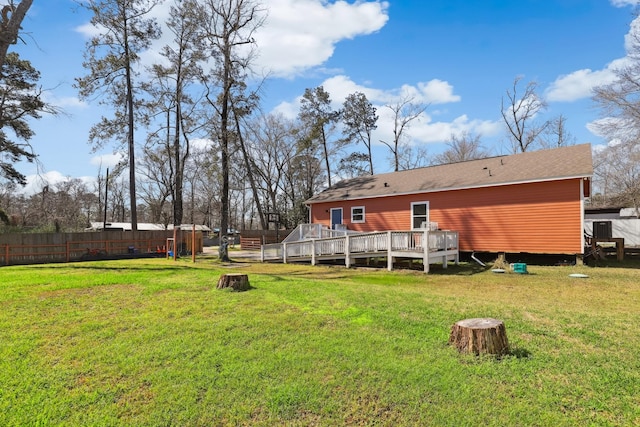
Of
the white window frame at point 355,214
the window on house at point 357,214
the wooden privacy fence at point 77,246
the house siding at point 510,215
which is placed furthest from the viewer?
the window on house at point 357,214

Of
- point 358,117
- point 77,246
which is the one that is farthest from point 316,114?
point 77,246

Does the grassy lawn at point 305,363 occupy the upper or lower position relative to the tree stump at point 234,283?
lower

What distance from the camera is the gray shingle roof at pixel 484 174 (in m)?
12.6

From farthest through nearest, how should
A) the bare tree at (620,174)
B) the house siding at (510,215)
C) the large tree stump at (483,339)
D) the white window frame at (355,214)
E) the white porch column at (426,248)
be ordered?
the bare tree at (620,174) → the white window frame at (355,214) → the house siding at (510,215) → the white porch column at (426,248) → the large tree stump at (483,339)

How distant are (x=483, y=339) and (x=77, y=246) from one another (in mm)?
21723

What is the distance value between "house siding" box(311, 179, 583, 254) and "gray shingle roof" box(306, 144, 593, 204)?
297 millimetres

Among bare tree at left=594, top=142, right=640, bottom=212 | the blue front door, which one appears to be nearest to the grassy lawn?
the blue front door

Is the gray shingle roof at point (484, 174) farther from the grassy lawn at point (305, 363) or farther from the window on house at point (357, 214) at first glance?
the grassy lawn at point (305, 363)

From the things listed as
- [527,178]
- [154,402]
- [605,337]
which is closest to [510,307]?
[605,337]

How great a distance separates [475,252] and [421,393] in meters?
12.8

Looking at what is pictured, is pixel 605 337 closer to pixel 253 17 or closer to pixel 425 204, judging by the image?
pixel 425 204

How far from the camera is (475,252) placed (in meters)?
14.7

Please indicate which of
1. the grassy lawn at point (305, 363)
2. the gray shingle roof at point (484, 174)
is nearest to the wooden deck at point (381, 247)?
the gray shingle roof at point (484, 174)

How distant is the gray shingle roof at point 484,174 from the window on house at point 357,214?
2.02ft
